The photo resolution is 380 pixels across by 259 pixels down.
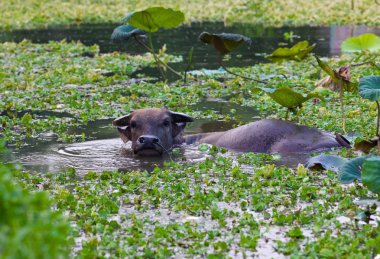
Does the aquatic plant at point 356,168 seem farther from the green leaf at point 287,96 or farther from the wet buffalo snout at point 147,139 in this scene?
the wet buffalo snout at point 147,139

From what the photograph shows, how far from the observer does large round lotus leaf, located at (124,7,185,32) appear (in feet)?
37.1

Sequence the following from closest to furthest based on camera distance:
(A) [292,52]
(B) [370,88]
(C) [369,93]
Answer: (C) [369,93]
(B) [370,88]
(A) [292,52]

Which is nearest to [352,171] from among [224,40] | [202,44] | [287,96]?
[287,96]

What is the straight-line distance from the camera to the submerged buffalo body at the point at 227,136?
8.51 m

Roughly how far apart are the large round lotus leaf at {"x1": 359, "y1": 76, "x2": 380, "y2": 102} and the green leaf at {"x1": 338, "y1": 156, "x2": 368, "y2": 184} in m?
1.09

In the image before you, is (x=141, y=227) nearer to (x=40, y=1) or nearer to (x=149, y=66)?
(x=149, y=66)

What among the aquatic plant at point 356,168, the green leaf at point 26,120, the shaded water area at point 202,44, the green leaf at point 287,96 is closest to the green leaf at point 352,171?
the aquatic plant at point 356,168

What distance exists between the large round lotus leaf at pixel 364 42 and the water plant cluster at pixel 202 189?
1.0 inches

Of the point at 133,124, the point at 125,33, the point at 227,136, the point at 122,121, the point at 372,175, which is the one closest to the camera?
the point at 372,175

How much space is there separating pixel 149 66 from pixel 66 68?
1798mm

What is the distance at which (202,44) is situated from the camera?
19.5m

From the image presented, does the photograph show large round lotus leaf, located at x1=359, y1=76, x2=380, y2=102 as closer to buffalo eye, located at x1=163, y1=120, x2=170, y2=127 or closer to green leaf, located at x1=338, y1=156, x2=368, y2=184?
green leaf, located at x1=338, y1=156, x2=368, y2=184

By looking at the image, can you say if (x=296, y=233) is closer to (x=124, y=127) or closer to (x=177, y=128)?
(x=177, y=128)

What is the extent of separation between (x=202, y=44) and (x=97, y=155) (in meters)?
11.0
